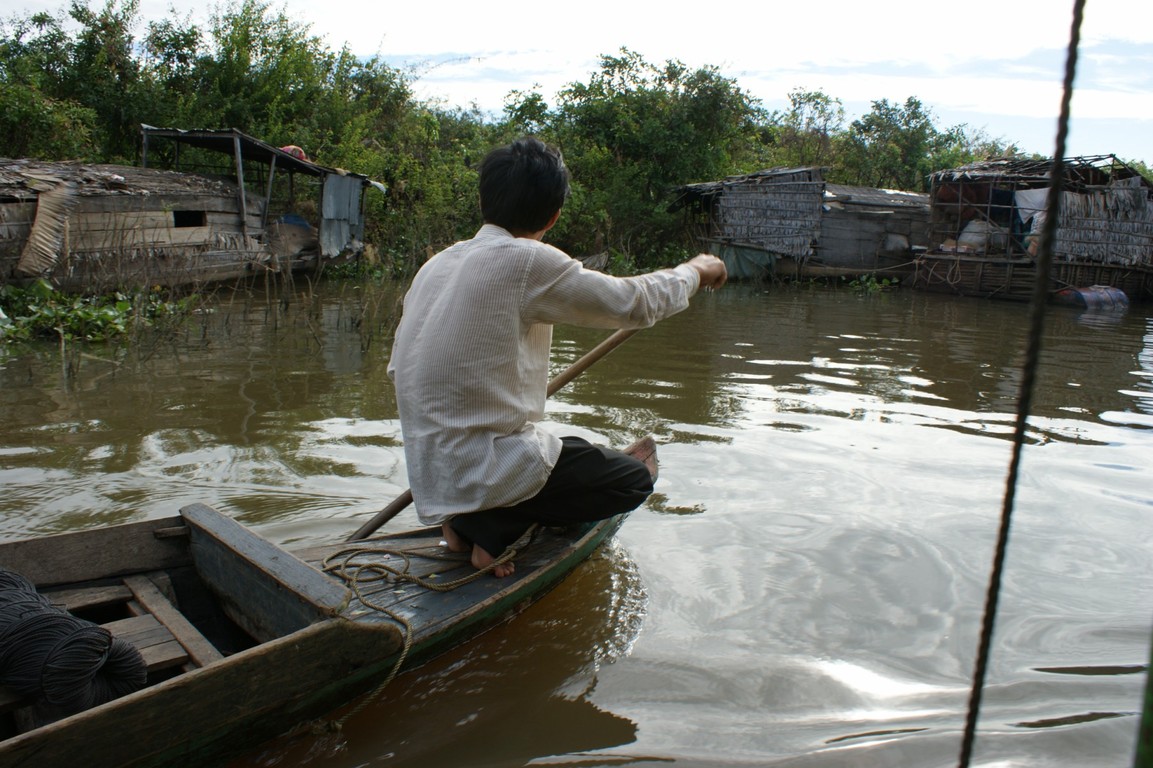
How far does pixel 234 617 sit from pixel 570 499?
1.02m

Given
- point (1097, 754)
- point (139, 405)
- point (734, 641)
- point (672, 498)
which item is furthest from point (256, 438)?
point (1097, 754)

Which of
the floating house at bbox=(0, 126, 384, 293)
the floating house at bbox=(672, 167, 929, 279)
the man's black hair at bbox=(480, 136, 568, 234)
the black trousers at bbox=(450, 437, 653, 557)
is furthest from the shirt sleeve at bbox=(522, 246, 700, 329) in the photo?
A: the floating house at bbox=(672, 167, 929, 279)

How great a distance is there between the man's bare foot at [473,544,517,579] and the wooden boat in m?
0.03

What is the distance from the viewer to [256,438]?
186 inches

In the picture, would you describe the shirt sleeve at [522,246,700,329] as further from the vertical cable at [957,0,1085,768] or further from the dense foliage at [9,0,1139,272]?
the dense foliage at [9,0,1139,272]

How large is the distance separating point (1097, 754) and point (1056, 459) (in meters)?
2.89

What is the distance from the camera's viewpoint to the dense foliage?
15117 millimetres

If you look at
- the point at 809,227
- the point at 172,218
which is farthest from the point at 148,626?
the point at 809,227

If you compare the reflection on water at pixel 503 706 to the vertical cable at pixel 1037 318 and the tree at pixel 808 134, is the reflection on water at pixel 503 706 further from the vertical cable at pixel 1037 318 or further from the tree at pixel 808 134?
the tree at pixel 808 134

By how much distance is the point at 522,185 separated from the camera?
2.40 meters

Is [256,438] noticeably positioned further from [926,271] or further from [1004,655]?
[926,271]

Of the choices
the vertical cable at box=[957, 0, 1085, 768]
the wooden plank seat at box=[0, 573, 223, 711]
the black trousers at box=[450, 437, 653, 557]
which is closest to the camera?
the vertical cable at box=[957, 0, 1085, 768]

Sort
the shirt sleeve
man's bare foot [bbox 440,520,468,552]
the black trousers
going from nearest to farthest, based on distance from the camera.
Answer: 1. the shirt sleeve
2. the black trousers
3. man's bare foot [bbox 440,520,468,552]

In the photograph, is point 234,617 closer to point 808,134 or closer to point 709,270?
point 709,270
